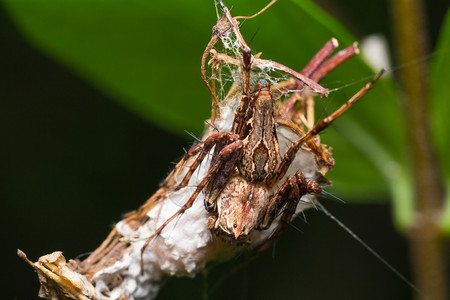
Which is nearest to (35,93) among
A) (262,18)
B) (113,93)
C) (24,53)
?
(24,53)

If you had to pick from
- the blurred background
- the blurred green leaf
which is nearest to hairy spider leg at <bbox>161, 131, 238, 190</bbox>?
the blurred green leaf

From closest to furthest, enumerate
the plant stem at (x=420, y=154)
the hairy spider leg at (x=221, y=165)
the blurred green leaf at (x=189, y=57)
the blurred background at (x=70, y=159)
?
the hairy spider leg at (x=221, y=165) < the blurred green leaf at (x=189, y=57) < the plant stem at (x=420, y=154) < the blurred background at (x=70, y=159)

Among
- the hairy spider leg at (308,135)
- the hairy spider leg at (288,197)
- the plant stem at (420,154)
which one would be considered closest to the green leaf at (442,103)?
the plant stem at (420,154)

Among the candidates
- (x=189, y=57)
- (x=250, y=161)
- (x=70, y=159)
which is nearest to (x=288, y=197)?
(x=250, y=161)

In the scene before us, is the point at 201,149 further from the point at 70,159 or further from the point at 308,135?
the point at 70,159

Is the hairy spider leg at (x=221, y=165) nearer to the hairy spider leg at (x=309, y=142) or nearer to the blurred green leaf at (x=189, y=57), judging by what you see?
the hairy spider leg at (x=309, y=142)

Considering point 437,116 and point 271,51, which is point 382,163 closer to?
point 437,116
